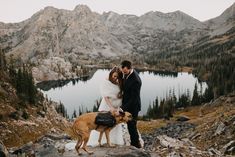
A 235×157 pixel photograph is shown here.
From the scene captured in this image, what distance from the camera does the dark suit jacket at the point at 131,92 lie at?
17.7 metres

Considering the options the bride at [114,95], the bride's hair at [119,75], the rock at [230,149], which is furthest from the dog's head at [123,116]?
the rock at [230,149]

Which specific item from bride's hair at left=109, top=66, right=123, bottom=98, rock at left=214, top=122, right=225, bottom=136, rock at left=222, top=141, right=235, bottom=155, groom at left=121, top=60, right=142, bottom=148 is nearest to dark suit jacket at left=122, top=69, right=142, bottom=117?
groom at left=121, top=60, right=142, bottom=148

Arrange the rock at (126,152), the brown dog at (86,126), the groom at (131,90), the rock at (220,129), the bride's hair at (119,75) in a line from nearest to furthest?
1. the brown dog at (86,126)
2. the rock at (126,152)
3. the groom at (131,90)
4. the bride's hair at (119,75)
5. the rock at (220,129)

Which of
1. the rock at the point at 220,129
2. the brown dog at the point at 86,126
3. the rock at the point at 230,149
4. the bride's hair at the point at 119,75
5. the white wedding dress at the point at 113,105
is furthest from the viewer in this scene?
the rock at the point at 220,129

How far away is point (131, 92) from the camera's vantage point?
58.4 feet

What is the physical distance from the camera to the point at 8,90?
8750 cm

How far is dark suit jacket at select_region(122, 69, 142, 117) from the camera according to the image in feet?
58.0

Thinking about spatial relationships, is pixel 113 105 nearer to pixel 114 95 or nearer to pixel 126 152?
pixel 114 95

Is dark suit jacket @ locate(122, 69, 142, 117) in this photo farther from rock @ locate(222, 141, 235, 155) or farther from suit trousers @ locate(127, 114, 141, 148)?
rock @ locate(222, 141, 235, 155)

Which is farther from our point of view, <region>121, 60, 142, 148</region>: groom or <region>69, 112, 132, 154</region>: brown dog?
<region>121, 60, 142, 148</region>: groom

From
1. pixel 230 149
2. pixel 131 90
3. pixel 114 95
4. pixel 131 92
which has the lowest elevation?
pixel 230 149

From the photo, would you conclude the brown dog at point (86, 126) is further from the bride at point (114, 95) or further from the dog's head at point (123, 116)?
the bride at point (114, 95)

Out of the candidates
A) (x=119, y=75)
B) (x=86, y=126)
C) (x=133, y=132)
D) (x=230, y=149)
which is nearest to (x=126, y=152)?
(x=133, y=132)

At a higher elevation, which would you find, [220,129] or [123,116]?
[123,116]
